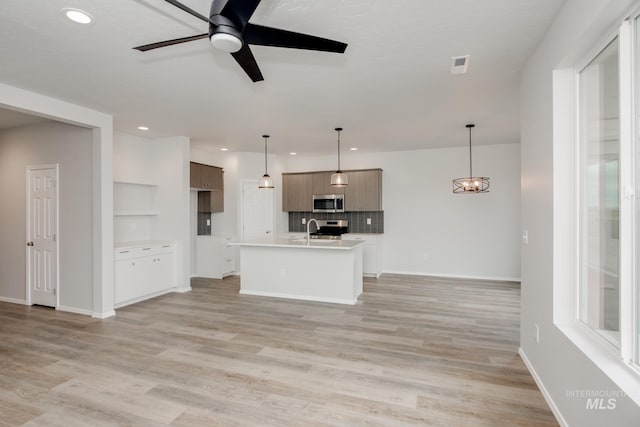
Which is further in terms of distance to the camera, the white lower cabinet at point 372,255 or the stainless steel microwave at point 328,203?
the stainless steel microwave at point 328,203

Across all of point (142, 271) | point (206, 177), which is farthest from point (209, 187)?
point (142, 271)

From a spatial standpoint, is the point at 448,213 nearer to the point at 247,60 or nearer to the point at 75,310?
the point at 247,60

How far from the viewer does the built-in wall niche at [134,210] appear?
206 inches

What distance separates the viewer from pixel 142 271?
16.4 ft

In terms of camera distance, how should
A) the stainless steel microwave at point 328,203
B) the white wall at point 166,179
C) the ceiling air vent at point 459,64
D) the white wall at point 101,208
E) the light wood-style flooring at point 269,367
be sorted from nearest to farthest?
the light wood-style flooring at point 269,367
the ceiling air vent at point 459,64
the white wall at point 101,208
the white wall at point 166,179
the stainless steel microwave at point 328,203

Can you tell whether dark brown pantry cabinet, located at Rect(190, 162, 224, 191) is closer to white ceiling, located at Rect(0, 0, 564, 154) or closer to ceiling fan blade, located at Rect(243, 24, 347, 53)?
white ceiling, located at Rect(0, 0, 564, 154)

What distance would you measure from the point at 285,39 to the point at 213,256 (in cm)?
555

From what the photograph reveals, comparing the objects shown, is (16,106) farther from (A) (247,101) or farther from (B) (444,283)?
(B) (444,283)

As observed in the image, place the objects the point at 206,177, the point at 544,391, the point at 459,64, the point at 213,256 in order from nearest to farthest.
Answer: the point at 544,391
the point at 459,64
the point at 206,177
the point at 213,256

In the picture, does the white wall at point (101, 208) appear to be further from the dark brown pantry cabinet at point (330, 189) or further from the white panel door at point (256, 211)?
the dark brown pantry cabinet at point (330, 189)

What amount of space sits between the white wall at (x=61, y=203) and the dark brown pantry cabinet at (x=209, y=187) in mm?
2020

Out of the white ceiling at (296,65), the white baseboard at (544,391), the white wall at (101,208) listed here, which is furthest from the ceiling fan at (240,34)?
the white wall at (101,208)

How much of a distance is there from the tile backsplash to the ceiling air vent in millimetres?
4337

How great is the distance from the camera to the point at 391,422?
2.11m
